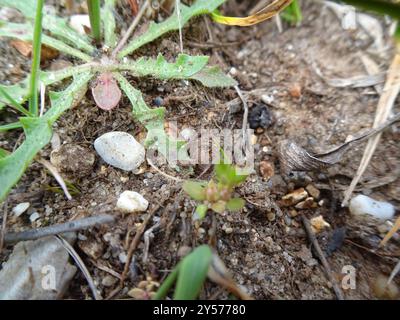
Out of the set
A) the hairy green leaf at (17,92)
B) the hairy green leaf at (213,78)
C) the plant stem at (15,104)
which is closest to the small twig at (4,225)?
the plant stem at (15,104)

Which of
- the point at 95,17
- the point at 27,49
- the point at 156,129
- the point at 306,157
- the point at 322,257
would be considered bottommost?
the point at 322,257

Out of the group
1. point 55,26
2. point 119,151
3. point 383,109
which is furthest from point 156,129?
point 383,109

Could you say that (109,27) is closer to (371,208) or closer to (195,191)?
(195,191)

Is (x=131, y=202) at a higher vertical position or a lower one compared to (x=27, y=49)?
lower

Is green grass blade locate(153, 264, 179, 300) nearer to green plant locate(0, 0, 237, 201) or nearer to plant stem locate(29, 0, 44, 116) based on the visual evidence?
green plant locate(0, 0, 237, 201)

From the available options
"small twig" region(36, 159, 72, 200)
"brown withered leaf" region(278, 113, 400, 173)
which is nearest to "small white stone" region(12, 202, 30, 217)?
"small twig" region(36, 159, 72, 200)

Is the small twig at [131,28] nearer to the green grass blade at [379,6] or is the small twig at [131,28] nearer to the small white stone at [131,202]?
the small white stone at [131,202]
